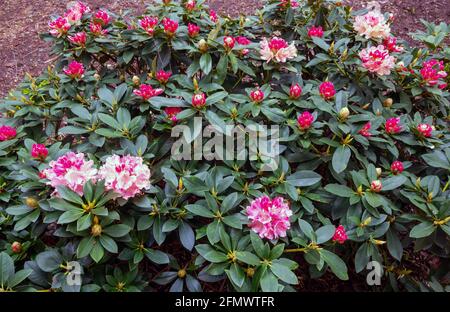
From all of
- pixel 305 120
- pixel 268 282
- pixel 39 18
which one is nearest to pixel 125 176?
pixel 268 282

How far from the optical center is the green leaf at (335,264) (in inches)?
49.3

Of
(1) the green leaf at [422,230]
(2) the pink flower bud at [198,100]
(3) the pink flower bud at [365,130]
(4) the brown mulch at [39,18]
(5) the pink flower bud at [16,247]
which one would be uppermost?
(2) the pink flower bud at [198,100]

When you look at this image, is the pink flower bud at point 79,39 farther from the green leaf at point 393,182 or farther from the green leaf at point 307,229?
the green leaf at point 393,182

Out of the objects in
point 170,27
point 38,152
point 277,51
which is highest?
point 170,27

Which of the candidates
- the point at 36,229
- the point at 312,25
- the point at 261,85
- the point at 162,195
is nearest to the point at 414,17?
the point at 312,25

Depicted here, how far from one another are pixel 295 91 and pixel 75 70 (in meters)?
0.93

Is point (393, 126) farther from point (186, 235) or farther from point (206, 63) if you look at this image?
point (186, 235)

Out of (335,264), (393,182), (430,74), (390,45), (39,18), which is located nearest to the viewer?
(335,264)

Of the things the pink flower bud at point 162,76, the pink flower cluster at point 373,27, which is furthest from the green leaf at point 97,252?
the pink flower cluster at point 373,27

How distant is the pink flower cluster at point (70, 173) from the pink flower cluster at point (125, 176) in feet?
0.15

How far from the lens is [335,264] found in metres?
1.27

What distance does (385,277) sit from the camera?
1.54 meters
